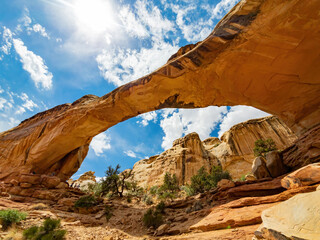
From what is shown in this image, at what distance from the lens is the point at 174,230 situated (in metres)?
5.26

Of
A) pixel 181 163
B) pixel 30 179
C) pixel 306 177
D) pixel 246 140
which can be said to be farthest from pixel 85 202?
pixel 246 140

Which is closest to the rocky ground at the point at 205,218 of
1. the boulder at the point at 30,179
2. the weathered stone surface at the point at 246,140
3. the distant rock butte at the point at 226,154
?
the boulder at the point at 30,179

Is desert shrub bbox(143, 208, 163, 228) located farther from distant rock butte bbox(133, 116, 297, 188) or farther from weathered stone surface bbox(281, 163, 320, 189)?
distant rock butte bbox(133, 116, 297, 188)

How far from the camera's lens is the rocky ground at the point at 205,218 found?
4.24 meters

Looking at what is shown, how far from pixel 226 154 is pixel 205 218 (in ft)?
92.6

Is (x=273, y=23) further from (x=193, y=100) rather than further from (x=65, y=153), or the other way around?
(x=65, y=153)

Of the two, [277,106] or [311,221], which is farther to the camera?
[277,106]

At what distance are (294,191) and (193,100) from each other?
8063mm

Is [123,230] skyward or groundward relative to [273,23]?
groundward

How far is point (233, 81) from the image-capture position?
9.73 m

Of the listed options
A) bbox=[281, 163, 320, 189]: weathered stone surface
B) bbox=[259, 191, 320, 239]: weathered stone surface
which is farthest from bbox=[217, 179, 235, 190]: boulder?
bbox=[259, 191, 320, 239]: weathered stone surface

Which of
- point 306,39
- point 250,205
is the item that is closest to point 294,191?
point 250,205

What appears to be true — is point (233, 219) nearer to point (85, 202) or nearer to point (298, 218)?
point (298, 218)

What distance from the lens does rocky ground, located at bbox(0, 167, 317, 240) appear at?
4242 mm
